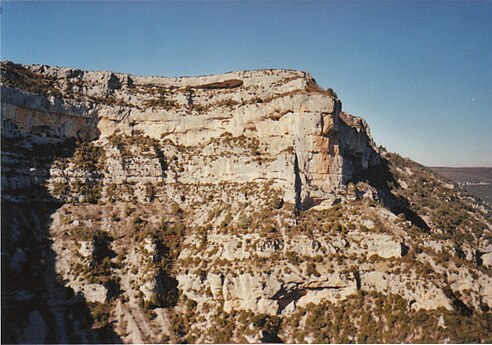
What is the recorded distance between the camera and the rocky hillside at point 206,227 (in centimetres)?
4225

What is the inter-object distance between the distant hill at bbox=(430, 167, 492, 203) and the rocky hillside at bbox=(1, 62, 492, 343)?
241ft

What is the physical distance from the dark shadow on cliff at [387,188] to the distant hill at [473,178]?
174 ft

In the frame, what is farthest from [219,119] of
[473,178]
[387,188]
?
[473,178]

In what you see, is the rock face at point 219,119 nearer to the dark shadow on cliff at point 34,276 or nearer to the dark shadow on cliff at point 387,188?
the dark shadow on cliff at point 34,276

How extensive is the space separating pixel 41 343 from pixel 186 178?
89.6 ft

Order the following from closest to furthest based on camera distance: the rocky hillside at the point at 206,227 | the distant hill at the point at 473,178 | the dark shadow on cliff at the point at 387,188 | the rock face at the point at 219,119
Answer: the rocky hillside at the point at 206,227 < the rock face at the point at 219,119 < the dark shadow on cliff at the point at 387,188 < the distant hill at the point at 473,178

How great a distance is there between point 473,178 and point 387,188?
320 ft

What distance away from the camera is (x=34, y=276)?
45938 mm

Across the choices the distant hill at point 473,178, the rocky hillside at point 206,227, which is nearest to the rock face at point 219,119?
the rocky hillside at point 206,227

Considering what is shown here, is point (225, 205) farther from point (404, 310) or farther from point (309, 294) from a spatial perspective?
point (404, 310)

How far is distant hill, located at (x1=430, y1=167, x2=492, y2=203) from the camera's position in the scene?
449ft

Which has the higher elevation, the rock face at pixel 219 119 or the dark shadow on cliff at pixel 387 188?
the rock face at pixel 219 119

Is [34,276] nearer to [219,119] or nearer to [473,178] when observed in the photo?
[219,119]

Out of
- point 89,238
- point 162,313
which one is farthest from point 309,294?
point 89,238
